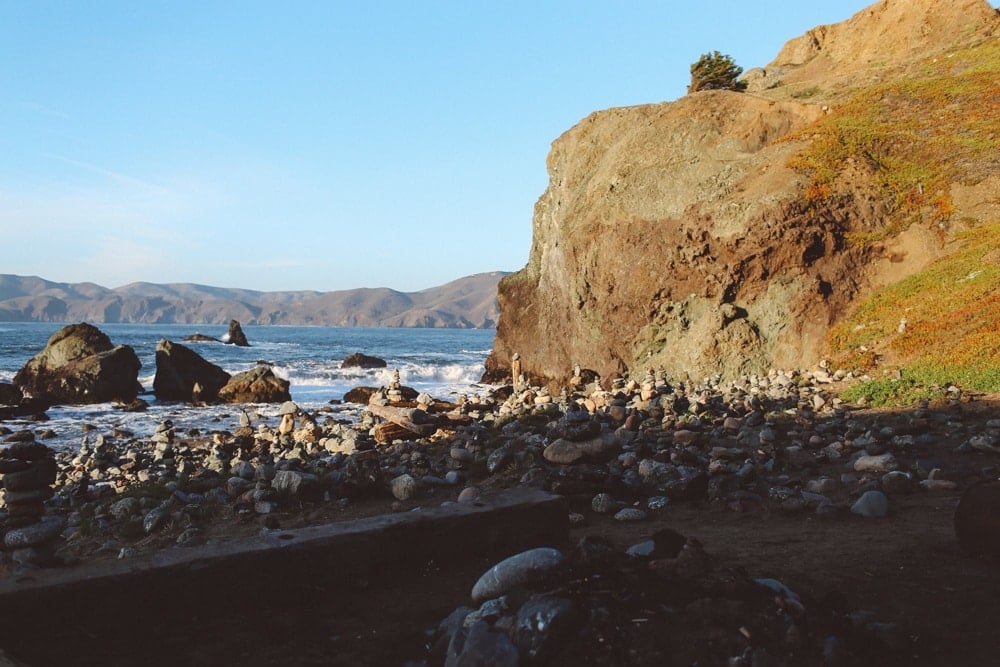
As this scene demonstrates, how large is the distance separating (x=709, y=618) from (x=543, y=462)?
578cm

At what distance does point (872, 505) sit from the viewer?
663 centimetres

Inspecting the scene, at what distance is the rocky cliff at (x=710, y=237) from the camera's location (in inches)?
747

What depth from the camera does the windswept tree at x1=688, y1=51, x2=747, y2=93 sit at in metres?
36.6

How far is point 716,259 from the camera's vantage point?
20.4 meters

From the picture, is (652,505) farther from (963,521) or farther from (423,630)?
(423,630)

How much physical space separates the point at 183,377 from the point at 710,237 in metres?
22.4

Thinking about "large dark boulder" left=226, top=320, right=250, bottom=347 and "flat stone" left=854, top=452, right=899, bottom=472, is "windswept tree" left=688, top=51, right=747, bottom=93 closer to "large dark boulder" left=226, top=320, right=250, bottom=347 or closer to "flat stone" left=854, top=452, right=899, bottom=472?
"flat stone" left=854, top=452, right=899, bottom=472

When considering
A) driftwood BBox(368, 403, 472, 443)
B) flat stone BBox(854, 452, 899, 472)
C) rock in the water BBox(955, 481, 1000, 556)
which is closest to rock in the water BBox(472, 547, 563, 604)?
rock in the water BBox(955, 481, 1000, 556)

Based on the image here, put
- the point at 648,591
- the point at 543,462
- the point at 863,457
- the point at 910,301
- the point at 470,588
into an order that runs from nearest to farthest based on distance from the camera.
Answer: the point at 648,591
the point at 470,588
the point at 863,457
the point at 543,462
the point at 910,301

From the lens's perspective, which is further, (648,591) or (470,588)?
(470,588)

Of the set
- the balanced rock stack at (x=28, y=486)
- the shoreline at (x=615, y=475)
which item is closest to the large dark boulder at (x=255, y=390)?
the shoreline at (x=615, y=475)

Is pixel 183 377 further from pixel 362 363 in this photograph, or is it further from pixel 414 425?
pixel 362 363

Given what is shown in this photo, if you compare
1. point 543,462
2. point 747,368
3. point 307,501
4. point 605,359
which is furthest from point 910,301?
point 307,501

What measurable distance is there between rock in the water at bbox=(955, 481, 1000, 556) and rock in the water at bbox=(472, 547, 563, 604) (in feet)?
10.7
